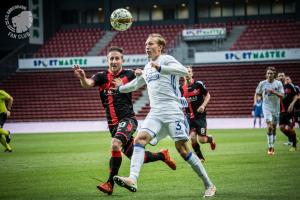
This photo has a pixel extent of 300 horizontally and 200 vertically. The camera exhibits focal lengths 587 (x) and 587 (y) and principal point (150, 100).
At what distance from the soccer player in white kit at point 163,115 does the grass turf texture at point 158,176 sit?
49 centimetres

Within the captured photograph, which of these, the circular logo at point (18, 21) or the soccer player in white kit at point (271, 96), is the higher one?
the circular logo at point (18, 21)

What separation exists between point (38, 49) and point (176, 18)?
Result: 1232 cm

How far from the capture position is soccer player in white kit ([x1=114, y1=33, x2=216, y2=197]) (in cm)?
850

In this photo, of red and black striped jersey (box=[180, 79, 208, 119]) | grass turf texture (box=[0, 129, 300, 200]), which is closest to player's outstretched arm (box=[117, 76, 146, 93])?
grass turf texture (box=[0, 129, 300, 200])

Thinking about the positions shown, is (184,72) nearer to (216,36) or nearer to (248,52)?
(248,52)

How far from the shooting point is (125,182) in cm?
825

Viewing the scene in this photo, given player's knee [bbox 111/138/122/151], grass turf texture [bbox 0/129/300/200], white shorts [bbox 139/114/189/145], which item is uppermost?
white shorts [bbox 139/114/189/145]

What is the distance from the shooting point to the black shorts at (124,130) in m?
9.43

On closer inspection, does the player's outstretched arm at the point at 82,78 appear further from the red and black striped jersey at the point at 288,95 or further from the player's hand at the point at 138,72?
the red and black striped jersey at the point at 288,95

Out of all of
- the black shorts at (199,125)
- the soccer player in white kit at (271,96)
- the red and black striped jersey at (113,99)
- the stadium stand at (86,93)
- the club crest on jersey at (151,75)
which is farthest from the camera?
the stadium stand at (86,93)

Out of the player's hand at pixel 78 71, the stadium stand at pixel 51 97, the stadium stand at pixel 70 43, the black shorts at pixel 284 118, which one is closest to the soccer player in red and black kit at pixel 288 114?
the black shorts at pixel 284 118

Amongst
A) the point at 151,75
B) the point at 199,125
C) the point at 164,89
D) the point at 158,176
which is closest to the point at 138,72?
the point at 151,75

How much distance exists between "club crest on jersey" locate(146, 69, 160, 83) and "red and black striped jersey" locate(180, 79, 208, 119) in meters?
6.20

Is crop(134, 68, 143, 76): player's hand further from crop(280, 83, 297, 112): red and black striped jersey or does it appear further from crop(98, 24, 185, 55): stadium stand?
crop(98, 24, 185, 55): stadium stand
